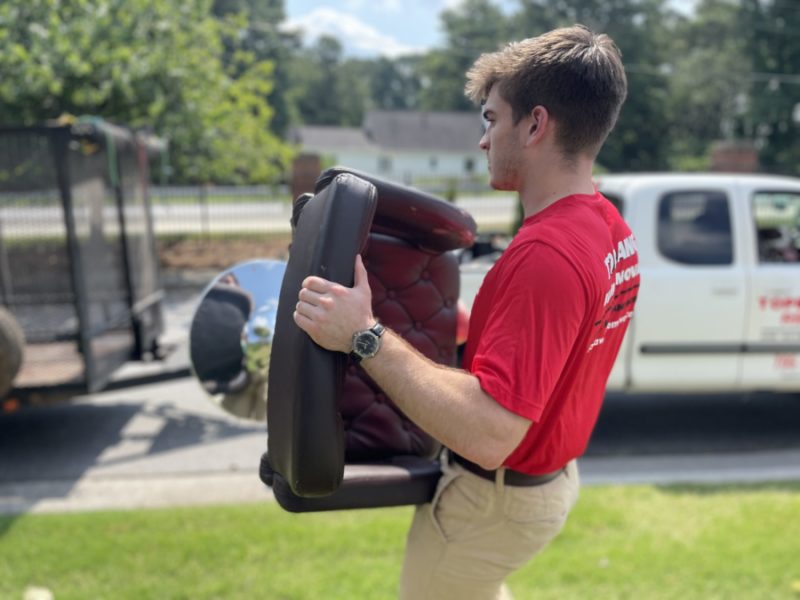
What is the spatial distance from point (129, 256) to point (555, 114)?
15.1 feet

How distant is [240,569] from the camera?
10.2ft

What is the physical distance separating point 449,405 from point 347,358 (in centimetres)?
26

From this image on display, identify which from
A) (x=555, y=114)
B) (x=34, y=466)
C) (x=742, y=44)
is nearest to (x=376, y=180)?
(x=555, y=114)

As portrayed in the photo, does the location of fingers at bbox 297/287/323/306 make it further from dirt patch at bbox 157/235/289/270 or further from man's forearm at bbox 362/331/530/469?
dirt patch at bbox 157/235/289/270

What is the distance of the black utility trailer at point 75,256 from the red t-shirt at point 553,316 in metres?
3.43

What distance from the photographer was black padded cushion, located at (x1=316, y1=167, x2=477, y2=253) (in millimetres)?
1618

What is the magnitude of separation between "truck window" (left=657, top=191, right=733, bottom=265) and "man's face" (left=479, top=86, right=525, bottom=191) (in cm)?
363

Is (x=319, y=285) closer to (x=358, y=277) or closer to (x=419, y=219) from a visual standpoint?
(x=358, y=277)

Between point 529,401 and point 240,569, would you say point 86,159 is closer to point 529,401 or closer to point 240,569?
point 240,569

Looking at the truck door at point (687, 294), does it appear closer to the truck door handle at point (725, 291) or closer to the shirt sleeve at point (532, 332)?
the truck door handle at point (725, 291)

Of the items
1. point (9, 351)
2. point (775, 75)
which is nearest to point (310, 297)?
point (9, 351)

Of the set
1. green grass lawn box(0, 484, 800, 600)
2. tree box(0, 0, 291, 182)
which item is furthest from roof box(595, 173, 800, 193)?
tree box(0, 0, 291, 182)

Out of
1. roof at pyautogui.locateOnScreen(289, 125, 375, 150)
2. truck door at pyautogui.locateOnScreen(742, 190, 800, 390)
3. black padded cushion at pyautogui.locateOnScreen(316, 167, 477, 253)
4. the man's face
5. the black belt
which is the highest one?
roof at pyautogui.locateOnScreen(289, 125, 375, 150)

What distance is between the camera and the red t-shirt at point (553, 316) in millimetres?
1315
